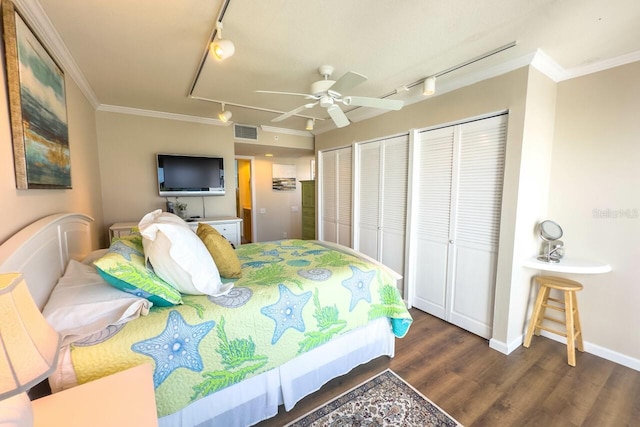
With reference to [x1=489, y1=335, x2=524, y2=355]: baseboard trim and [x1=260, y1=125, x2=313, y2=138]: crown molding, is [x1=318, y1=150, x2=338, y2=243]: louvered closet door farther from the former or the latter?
[x1=489, y1=335, x2=524, y2=355]: baseboard trim

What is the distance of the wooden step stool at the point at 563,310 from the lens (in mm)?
2209

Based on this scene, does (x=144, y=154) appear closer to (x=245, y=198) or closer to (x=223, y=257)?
(x=223, y=257)

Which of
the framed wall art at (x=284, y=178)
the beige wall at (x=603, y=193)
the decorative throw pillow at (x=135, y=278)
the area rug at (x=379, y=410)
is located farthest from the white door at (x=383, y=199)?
the framed wall art at (x=284, y=178)

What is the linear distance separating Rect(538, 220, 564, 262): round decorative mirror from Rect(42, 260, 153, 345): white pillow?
3.05 m

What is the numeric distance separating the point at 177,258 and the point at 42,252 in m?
0.64

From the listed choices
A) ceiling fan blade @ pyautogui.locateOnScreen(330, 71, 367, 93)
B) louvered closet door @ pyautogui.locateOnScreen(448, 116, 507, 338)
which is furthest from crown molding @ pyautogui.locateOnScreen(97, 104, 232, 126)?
louvered closet door @ pyautogui.locateOnScreen(448, 116, 507, 338)

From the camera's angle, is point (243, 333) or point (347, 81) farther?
point (347, 81)

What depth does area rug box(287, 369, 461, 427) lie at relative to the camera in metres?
1.66

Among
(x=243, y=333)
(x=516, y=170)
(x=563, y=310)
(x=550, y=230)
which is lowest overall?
(x=563, y=310)

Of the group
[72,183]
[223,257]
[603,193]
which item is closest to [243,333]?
[223,257]

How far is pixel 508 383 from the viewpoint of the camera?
6.55ft

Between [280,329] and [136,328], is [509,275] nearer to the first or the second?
[280,329]

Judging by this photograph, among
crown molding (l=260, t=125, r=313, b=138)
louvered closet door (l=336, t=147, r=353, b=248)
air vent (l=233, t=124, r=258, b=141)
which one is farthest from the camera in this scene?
crown molding (l=260, t=125, r=313, b=138)

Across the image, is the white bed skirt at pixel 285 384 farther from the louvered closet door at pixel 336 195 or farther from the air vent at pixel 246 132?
the air vent at pixel 246 132
